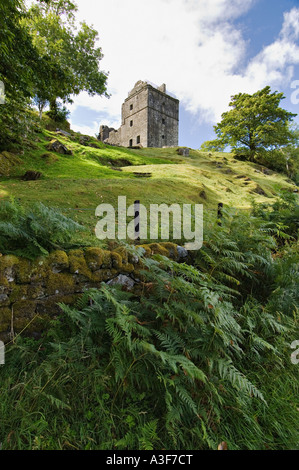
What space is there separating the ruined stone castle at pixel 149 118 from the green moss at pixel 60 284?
37135 millimetres

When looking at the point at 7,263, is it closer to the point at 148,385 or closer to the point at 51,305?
the point at 51,305

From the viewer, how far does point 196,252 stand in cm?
385

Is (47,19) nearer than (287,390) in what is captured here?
No

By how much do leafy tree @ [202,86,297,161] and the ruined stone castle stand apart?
1040 cm

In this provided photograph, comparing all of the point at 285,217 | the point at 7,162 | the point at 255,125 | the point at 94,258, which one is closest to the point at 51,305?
the point at 94,258

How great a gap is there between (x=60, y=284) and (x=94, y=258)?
0.52 meters

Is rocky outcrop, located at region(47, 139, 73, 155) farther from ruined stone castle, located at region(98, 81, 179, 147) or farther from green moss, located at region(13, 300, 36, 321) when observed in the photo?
ruined stone castle, located at region(98, 81, 179, 147)

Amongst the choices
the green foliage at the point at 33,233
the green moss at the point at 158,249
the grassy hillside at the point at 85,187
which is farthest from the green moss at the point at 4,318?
the green moss at the point at 158,249

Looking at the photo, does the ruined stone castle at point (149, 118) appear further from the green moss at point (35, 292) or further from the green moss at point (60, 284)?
the green moss at point (35, 292)

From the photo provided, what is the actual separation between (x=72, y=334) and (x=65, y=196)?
4.47m

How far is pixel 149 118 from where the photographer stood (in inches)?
1446

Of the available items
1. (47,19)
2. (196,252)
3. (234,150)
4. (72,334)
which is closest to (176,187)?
(196,252)

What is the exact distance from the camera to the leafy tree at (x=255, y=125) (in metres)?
27.9
